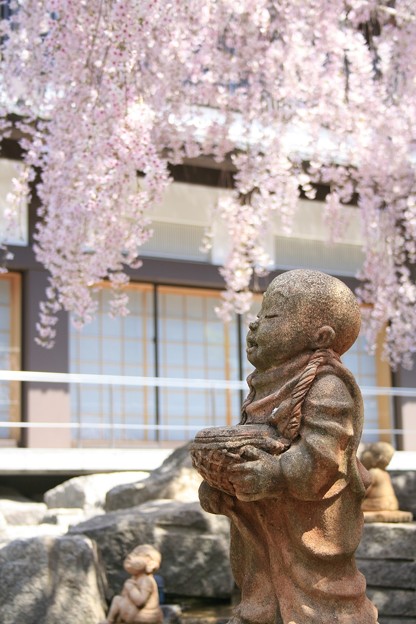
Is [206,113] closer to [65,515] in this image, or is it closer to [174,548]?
[65,515]

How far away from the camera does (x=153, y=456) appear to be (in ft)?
42.6

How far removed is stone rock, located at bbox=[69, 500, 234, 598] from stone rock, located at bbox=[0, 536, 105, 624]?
3.26 ft

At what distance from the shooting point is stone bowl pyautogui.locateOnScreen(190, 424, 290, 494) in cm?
396

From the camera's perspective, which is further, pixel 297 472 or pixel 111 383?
pixel 111 383

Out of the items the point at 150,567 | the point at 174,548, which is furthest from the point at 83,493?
the point at 150,567

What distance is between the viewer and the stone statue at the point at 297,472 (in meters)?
3.92

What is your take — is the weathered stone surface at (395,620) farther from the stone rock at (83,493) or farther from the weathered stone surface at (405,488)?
the stone rock at (83,493)

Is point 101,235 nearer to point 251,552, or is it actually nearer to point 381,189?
point 381,189

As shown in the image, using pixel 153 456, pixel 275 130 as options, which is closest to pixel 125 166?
pixel 275 130

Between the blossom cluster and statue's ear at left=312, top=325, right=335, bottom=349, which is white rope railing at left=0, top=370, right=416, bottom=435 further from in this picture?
statue's ear at left=312, top=325, right=335, bottom=349

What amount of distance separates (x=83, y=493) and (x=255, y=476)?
7313 mm

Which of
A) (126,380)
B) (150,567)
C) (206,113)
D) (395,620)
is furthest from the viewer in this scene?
(126,380)

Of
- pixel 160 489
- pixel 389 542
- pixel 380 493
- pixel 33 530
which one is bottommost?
pixel 33 530

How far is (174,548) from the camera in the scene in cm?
770
